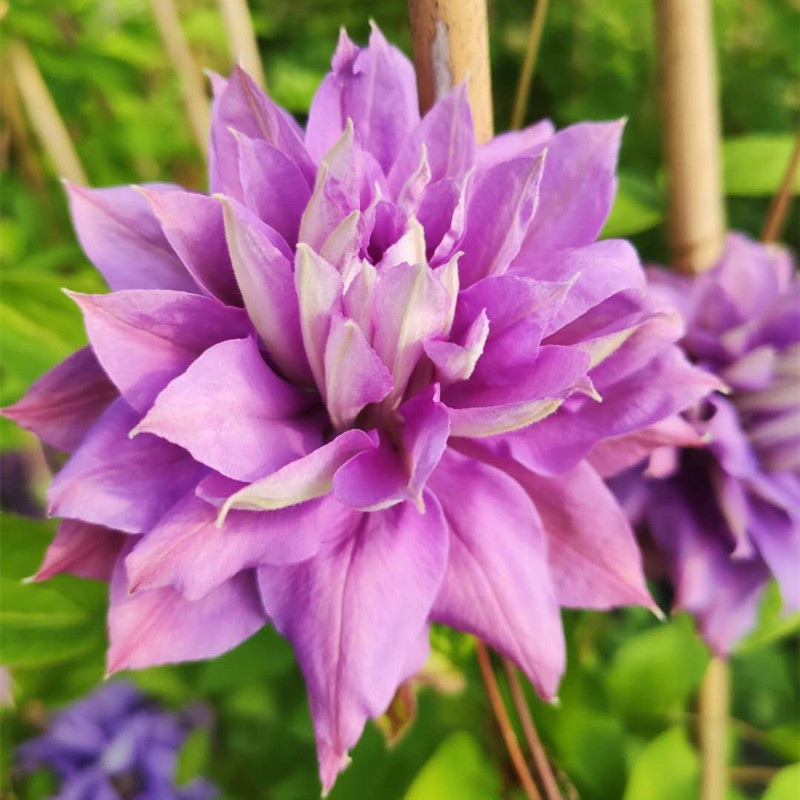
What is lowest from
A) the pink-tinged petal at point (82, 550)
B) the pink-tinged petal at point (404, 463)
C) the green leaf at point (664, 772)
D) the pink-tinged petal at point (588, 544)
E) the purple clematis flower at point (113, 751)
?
the purple clematis flower at point (113, 751)

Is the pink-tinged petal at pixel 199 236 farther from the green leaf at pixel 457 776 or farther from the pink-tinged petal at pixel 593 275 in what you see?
the green leaf at pixel 457 776

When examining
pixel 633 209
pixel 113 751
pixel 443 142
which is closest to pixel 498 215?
pixel 443 142

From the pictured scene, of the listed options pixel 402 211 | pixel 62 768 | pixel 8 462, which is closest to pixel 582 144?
pixel 402 211

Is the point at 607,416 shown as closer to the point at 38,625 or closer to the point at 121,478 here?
the point at 121,478

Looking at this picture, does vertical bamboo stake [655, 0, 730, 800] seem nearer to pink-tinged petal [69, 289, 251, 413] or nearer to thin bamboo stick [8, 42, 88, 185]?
pink-tinged petal [69, 289, 251, 413]

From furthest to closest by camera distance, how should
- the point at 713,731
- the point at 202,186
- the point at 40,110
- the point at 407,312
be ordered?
the point at 202,186 < the point at 40,110 < the point at 713,731 < the point at 407,312

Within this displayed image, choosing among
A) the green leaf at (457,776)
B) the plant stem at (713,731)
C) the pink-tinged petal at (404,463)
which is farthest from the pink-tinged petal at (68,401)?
the plant stem at (713,731)

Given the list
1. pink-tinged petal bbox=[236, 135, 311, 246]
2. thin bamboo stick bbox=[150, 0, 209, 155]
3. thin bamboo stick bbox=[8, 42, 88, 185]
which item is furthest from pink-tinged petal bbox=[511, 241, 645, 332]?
thin bamboo stick bbox=[8, 42, 88, 185]
